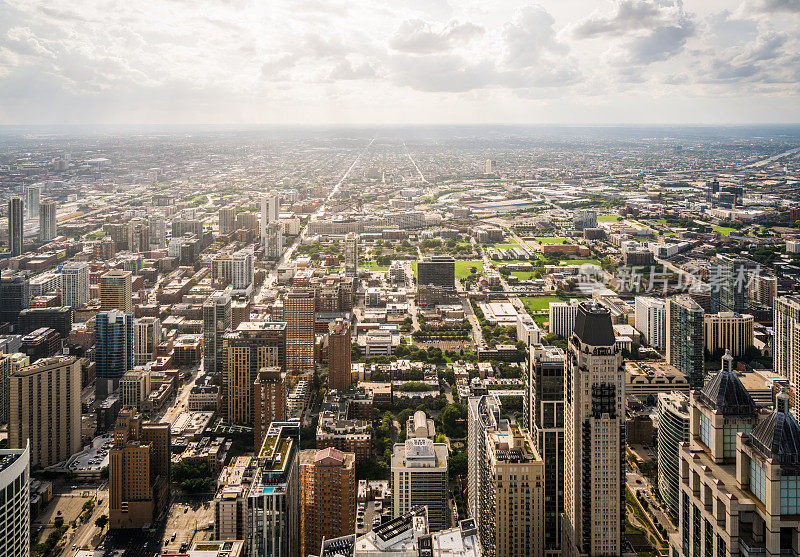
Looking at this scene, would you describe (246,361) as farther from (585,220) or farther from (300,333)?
(585,220)

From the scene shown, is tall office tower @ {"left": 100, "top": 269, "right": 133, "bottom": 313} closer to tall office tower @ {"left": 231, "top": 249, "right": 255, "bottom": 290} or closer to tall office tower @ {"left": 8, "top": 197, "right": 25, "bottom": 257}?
tall office tower @ {"left": 231, "top": 249, "right": 255, "bottom": 290}

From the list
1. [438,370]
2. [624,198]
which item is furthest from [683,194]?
[438,370]

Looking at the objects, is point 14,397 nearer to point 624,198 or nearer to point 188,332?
point 188,332

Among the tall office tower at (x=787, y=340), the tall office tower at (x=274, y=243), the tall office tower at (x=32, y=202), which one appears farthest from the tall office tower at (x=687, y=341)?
the tall office tower at (x=32, y=202)

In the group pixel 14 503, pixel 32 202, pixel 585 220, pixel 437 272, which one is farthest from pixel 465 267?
pixel 14 503

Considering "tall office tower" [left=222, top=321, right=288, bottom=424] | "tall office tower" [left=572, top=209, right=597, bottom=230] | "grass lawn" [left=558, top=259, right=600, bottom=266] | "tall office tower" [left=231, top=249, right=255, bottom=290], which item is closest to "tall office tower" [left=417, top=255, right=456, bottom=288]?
"grass lawn" [left=558, top=259, right=600, bottom=266]

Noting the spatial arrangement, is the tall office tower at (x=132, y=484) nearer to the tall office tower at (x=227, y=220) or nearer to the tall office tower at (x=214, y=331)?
the tall office tower at (x=214, y=331)

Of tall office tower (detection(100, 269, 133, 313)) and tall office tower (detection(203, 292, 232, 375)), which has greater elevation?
tall office tower (detection(100, 269, 133, 313))
